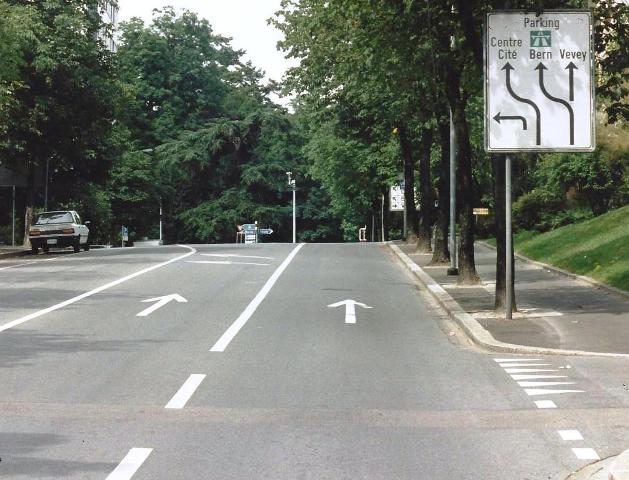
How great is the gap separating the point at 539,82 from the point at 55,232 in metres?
29.3

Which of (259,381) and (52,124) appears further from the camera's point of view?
(52,124)

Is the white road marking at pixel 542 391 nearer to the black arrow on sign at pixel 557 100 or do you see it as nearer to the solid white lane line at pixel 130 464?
the solid white lane line at pixel 130 464

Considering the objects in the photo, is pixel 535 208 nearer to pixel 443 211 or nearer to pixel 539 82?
pixel 443 211

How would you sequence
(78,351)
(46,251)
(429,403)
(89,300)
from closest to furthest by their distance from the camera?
(429,403), (78,351), (89,300), (46,251)

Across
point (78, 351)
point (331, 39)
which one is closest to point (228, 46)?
point (331, 39)

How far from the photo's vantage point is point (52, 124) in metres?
48.0

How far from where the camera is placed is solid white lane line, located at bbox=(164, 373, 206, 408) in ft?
32.8

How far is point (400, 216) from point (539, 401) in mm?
72881

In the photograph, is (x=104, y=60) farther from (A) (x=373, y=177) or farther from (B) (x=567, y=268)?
(B) (x=567, y=268)

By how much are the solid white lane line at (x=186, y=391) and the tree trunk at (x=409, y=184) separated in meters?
30.7

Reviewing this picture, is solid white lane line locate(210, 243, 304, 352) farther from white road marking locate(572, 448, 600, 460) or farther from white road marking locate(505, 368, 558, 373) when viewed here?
white road marking locate(572, 448, 600, 460)

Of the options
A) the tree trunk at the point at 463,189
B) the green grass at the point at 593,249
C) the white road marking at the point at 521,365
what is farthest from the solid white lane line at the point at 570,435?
the tree trunk at the point at 463,189

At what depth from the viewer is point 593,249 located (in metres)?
29.3

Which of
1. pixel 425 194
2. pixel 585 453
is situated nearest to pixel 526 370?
pixel 585 453
